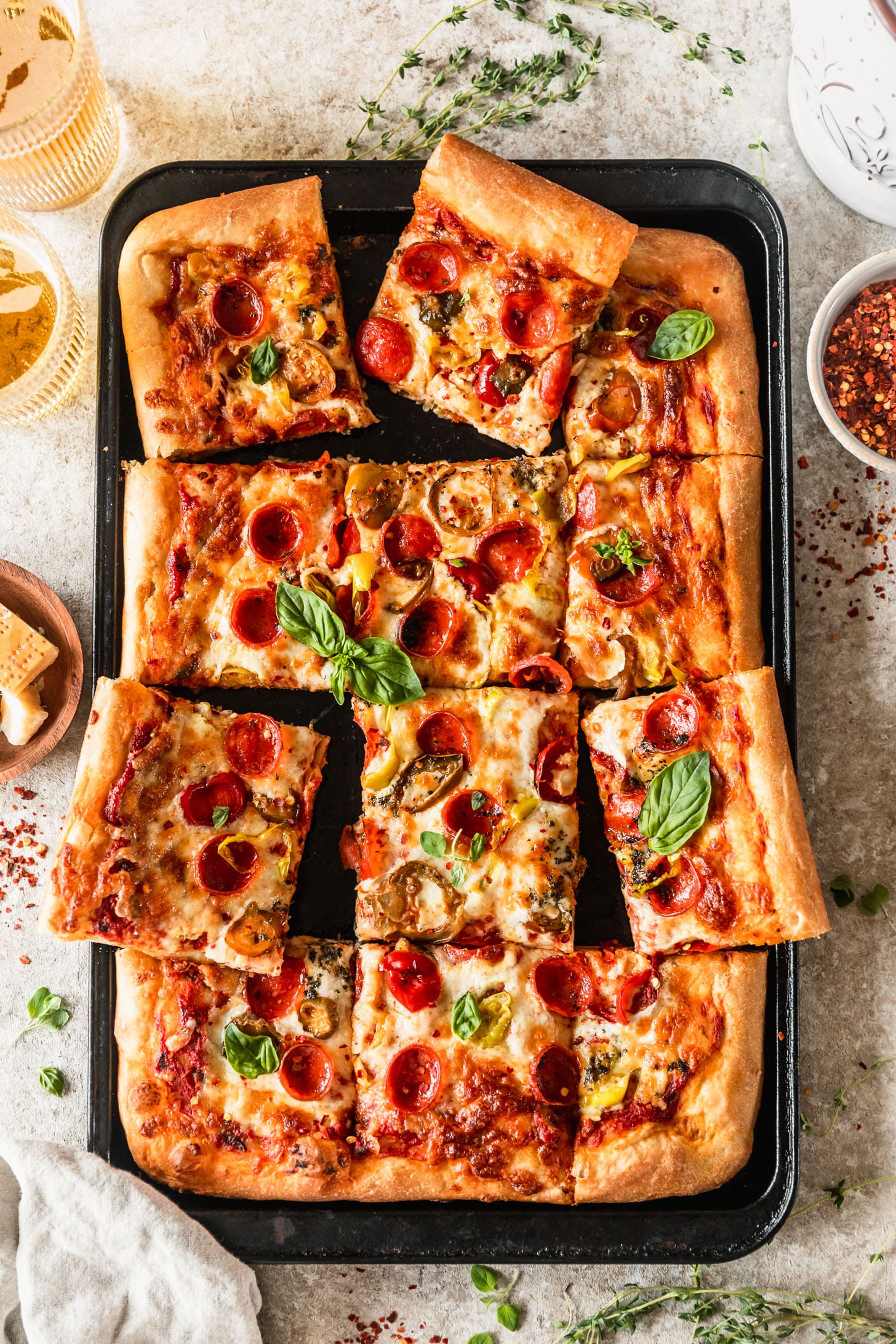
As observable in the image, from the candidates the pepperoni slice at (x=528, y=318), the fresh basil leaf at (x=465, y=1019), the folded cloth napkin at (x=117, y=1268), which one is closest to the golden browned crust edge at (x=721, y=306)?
the pepperoni slice at (x=528, y=318)

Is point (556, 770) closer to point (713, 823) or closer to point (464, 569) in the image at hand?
point (713, 823)

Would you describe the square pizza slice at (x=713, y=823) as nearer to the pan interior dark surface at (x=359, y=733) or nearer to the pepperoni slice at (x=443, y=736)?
the pan interior dark surface at (x=359, y=733)

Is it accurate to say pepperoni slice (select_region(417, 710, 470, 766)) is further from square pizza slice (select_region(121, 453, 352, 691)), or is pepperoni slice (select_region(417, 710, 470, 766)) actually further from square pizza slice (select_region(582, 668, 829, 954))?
square pizza slice (select_region(582, 668, 829, 954))

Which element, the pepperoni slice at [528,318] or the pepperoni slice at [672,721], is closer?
the pepperoni slice at [672,721]

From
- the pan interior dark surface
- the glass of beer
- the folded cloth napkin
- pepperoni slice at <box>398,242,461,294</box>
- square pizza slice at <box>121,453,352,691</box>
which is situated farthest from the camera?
pepperoni slice at <box>398,242,461,294</box>

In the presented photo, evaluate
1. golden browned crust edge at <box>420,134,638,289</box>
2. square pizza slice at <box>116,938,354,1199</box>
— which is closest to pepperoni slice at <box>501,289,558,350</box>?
golden browned crust edge at <box>420,134,638,289</box>

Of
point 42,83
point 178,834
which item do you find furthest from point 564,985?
point 42,83
